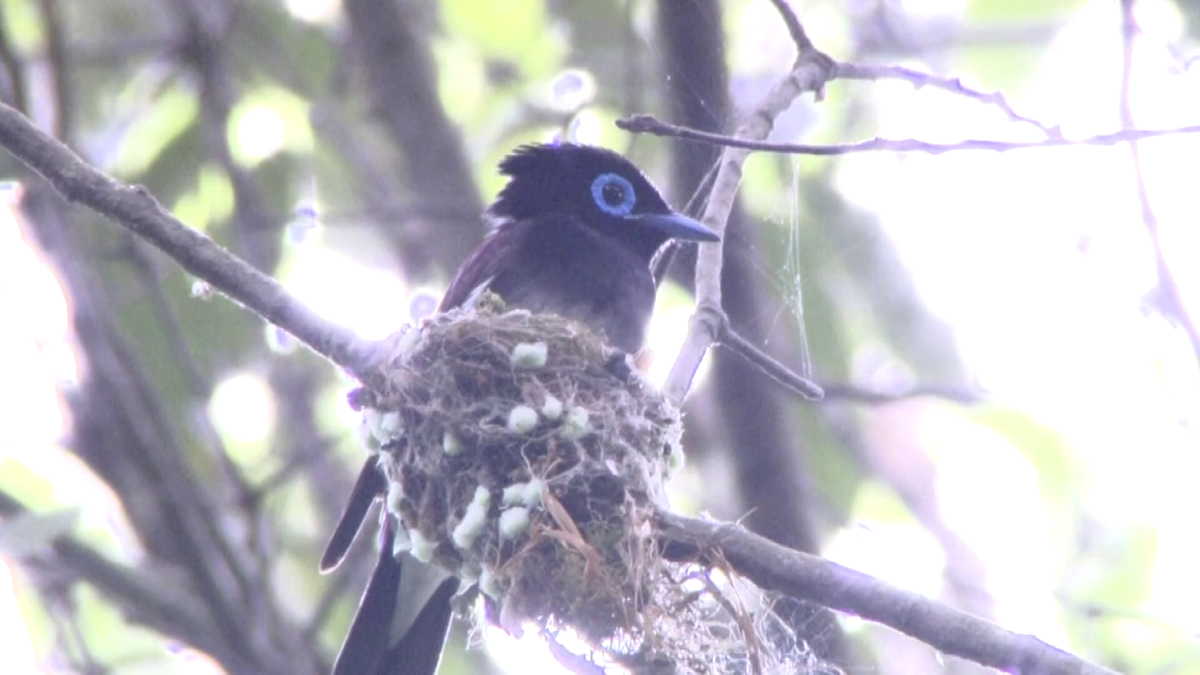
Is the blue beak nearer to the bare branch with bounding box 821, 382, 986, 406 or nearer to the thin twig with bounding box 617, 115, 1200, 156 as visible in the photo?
Answer: the bare branch with bounding box 821, 382, 986, 406

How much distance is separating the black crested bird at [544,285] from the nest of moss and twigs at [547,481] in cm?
48

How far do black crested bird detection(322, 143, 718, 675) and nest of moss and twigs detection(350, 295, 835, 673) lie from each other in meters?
0.48

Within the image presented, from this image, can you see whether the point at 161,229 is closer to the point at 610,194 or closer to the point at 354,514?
the point at 354,514

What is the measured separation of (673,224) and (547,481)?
1.43 meters

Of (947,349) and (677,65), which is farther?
(947,349)

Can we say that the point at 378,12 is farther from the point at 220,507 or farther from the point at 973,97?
the point at 973,97

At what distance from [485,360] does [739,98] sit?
1.80m

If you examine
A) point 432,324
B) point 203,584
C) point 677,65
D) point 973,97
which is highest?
point 677,65

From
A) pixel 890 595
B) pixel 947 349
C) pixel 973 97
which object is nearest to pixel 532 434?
pixel 890 595

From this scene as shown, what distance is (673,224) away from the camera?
4.09 m

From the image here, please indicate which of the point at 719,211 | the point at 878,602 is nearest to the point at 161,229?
the point at 719,211

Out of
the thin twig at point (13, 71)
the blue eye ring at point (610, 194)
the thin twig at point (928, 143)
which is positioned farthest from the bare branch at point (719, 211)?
the thin twig at point (13, 71)

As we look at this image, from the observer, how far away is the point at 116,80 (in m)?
5.67

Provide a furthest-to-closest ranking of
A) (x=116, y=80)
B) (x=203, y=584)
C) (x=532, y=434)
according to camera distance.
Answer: (x=116, y=80), (x=203, y=584), (x=532, y=434)
